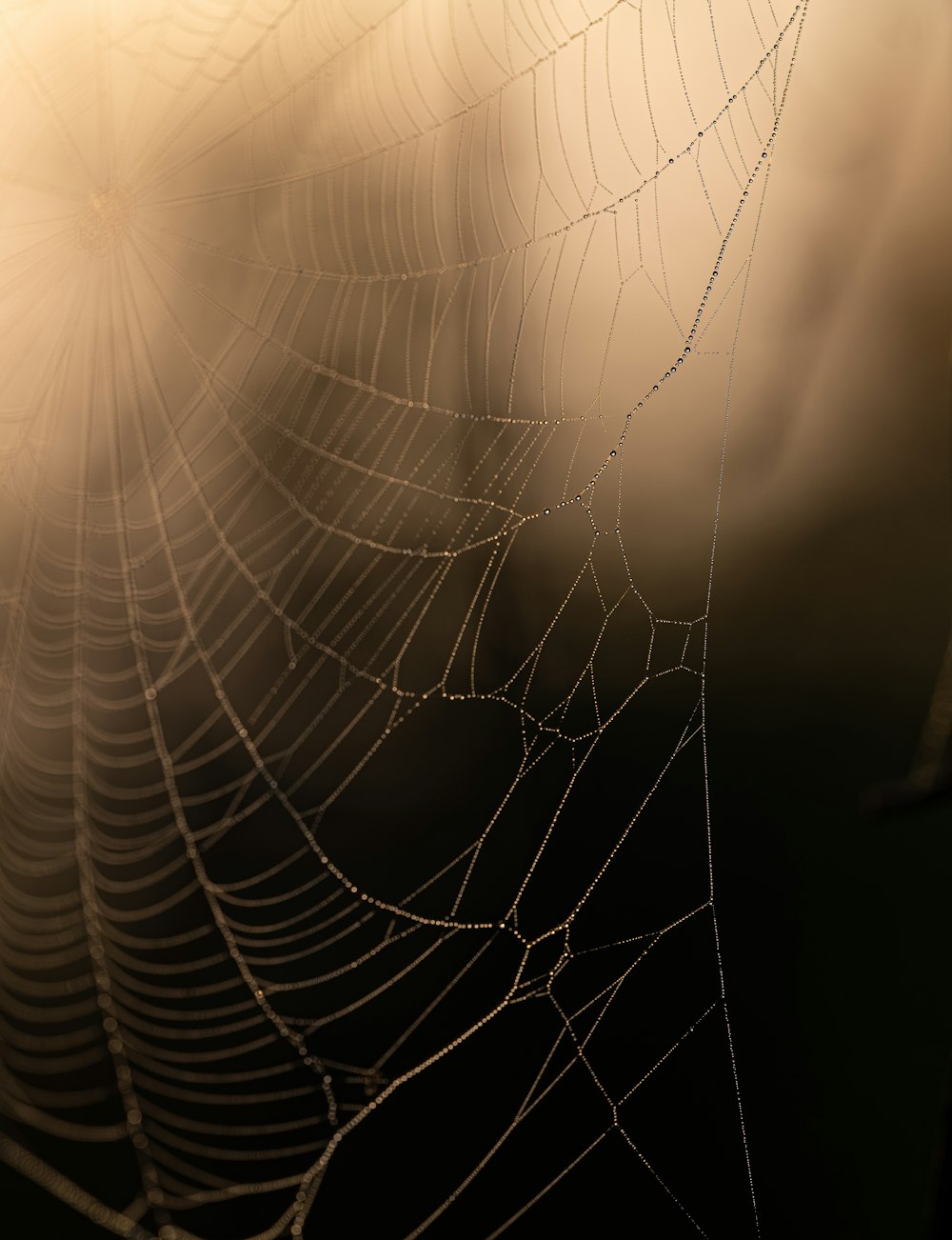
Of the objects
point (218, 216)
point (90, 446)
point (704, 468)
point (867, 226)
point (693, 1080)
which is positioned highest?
point (218, 216)

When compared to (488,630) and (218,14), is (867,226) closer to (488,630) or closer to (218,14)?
(488,630)

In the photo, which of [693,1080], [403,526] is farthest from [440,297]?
[693,1080]

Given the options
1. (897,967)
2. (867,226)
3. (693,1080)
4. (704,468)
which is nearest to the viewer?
(867,226)

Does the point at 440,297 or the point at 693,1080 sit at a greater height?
the point at 440,297

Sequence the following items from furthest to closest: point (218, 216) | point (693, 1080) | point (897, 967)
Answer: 1. point (218, 216)
2. point (897, 967)
3. point (693, 1080)

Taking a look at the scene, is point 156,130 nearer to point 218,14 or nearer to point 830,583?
point 218,14

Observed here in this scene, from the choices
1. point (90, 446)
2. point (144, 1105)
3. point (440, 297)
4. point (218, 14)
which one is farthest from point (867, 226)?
point (144, 1105)

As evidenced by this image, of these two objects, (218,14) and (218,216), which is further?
(218,216)
